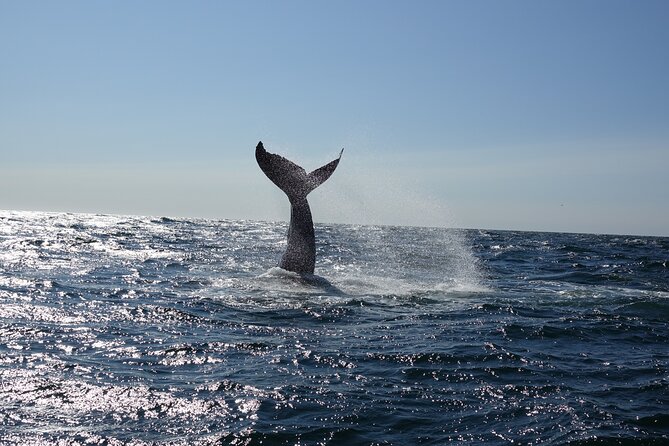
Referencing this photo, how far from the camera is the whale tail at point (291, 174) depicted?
17.2 m

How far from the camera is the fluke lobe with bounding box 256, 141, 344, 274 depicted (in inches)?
671

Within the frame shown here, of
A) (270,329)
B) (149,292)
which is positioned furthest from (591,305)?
(149,292)

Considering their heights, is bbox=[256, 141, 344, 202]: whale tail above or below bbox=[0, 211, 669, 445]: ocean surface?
above

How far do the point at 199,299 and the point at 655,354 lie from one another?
9.12 metres

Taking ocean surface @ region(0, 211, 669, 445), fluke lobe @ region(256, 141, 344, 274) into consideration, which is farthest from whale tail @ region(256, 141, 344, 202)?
ocean surface @ region(0, 211, 669, 445)

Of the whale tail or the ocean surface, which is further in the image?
the whale tail

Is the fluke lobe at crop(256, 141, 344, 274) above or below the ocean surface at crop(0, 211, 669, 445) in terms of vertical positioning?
above

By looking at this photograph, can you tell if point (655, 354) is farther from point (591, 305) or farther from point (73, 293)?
point (73, 293)

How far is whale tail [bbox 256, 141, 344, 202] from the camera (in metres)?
17.2

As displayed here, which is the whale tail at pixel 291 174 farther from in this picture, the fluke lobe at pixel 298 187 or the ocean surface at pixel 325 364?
the ocean surface at pixel 325 364

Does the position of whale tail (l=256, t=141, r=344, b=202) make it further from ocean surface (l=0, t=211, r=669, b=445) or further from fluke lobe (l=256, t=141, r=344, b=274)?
ocean surface (l=0, t=211, r=669, b=445)

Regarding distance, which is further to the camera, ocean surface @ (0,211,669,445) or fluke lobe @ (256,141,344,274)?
fluke lobe @ (256,141,344,274)

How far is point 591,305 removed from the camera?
15.3m

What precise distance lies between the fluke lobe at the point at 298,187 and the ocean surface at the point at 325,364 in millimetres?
837
